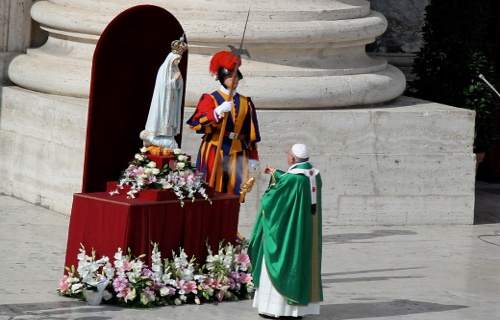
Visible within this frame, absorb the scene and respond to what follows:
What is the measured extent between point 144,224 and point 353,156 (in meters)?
3.76

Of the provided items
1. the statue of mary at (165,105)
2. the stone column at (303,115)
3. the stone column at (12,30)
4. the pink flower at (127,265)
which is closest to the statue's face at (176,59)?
the statue of mary at (165,105)

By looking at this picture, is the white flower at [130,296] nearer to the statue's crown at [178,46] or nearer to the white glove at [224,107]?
the white glove at [224,107]

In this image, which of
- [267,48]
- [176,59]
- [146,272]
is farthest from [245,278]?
[267,48]

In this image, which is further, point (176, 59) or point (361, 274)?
point (361, 274)

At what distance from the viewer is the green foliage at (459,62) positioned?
16.0 metres

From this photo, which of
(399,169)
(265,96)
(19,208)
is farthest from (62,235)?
(399,169)

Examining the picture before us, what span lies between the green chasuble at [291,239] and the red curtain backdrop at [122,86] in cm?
144

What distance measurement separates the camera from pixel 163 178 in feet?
36.4

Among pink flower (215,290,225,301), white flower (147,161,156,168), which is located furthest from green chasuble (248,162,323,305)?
white flower (147,161,156,168)

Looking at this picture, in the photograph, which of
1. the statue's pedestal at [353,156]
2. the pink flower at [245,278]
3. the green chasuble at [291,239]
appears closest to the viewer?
the green chasuble at [291,239]

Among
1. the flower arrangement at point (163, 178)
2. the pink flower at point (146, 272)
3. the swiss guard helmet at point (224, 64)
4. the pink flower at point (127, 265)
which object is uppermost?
the swiss guard helmet at point (224, 64)

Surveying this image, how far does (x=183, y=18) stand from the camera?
14258mm

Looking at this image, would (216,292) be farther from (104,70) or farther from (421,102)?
(421,102)

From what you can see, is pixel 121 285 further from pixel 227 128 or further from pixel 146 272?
pixel 227 128
